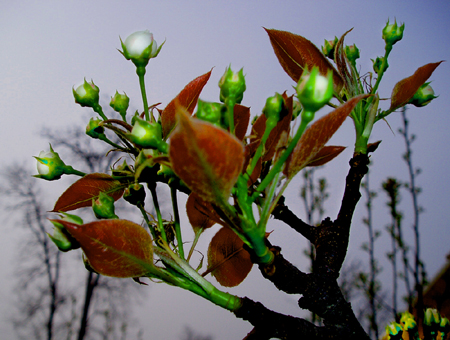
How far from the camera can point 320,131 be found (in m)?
0.36

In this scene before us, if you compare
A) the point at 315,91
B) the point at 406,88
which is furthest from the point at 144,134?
the point at 406,88

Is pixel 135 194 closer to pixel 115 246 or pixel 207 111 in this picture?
pixel 115 246

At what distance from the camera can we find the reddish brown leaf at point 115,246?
1.20ft

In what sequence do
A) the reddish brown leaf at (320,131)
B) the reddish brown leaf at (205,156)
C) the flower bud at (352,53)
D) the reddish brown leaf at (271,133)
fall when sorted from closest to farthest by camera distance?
the reddish brown leaf at (205,156) < the reddish brown leaf at (320,131) < the reddish brown leaf at (271,133) < the flower bud at (352,53)

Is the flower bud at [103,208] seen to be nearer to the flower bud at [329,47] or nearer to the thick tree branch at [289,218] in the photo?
the thick tree branch at [289,218]

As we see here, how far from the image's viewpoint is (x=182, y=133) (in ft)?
0.82

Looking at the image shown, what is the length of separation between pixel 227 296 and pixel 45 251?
557 cm

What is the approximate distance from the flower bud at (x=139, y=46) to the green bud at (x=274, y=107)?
0.81 feet

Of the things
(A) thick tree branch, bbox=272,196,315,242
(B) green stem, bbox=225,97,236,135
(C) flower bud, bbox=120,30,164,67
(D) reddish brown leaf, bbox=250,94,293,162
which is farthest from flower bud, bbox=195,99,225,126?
(A) thick tree branch, bbox=272,196,315,242

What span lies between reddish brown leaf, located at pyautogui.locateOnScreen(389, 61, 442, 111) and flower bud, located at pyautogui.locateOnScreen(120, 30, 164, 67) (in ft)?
1.46

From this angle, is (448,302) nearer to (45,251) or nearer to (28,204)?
(45,251)

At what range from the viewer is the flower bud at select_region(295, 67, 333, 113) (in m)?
0.31

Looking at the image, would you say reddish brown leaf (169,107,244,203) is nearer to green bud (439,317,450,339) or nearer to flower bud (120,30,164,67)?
flower bud (120,30,164,67)

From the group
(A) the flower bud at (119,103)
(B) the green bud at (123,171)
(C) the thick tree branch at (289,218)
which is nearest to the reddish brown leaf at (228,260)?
(C) the thick tree branch at (289,218)
